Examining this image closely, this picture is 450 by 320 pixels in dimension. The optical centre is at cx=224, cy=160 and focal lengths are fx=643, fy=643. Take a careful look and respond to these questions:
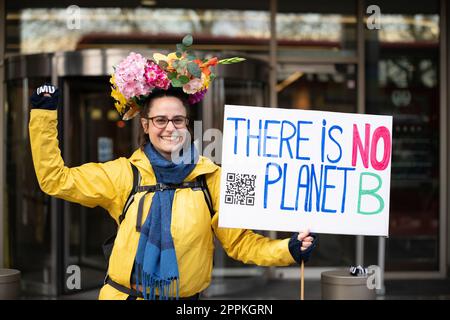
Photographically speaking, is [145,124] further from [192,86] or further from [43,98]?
[43,98]

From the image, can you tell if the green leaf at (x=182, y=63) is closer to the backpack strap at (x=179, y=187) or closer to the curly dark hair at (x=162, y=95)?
the curly dark hair at (x=162, y=95)

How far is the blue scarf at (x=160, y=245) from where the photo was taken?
275 centimetres

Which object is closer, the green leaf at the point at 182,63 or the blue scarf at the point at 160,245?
the blue scarf at the point at 160,245

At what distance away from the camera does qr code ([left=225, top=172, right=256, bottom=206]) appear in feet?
9.35

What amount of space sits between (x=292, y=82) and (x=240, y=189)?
5.47 m

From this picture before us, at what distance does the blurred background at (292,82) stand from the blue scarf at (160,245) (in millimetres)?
4492

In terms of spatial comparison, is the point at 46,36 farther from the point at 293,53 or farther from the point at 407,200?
the point at 407,200
